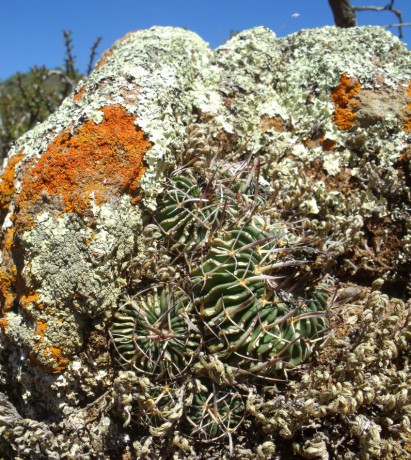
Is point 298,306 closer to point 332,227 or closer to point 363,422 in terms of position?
point 363,422

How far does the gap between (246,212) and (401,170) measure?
58.4 inches

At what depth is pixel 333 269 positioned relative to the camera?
3885 millimetres

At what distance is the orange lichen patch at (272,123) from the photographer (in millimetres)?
4348

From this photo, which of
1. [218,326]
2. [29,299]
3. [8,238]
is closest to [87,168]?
[8,238]

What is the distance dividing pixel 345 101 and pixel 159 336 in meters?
2.53

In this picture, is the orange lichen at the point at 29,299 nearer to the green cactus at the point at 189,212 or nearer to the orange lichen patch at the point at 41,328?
the orange lichen patch at the point at 41,328

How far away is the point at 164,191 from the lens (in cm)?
362

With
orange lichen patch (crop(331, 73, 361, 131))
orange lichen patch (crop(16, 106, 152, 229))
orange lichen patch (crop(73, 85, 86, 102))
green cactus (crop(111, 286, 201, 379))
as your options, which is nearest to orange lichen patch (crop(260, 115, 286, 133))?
orange lichen patch (crop(331, 73, 361, 131))

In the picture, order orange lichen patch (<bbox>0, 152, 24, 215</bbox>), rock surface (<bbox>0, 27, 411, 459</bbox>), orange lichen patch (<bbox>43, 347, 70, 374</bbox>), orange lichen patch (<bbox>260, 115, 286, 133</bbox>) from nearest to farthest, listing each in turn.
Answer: rock surface (<bbox>0, 27, 411, 459</bbox>) < orange lichen patch (<bbox>43, 347, 70, 374</bbox>) < orange lichen patch (<bbox>0, 152, 24, 215</bbox>) < orange lichen patch (<bbox>260, 115, 286, 133</bbox>)

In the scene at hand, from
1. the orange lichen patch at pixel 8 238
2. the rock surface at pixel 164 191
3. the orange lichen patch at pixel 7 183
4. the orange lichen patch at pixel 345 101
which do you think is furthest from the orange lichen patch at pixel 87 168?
the orange lichen patch at pixel 345 101

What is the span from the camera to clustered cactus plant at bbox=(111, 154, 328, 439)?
9.73 ft

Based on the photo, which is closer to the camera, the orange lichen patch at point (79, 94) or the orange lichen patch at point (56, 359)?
the orange lichen patch at point (56, 359)

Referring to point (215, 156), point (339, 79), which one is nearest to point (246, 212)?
point (215, 156)

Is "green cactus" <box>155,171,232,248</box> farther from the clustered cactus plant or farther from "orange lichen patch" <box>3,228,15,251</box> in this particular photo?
"orange lichen patch" <box>3,228,15,251</box>
